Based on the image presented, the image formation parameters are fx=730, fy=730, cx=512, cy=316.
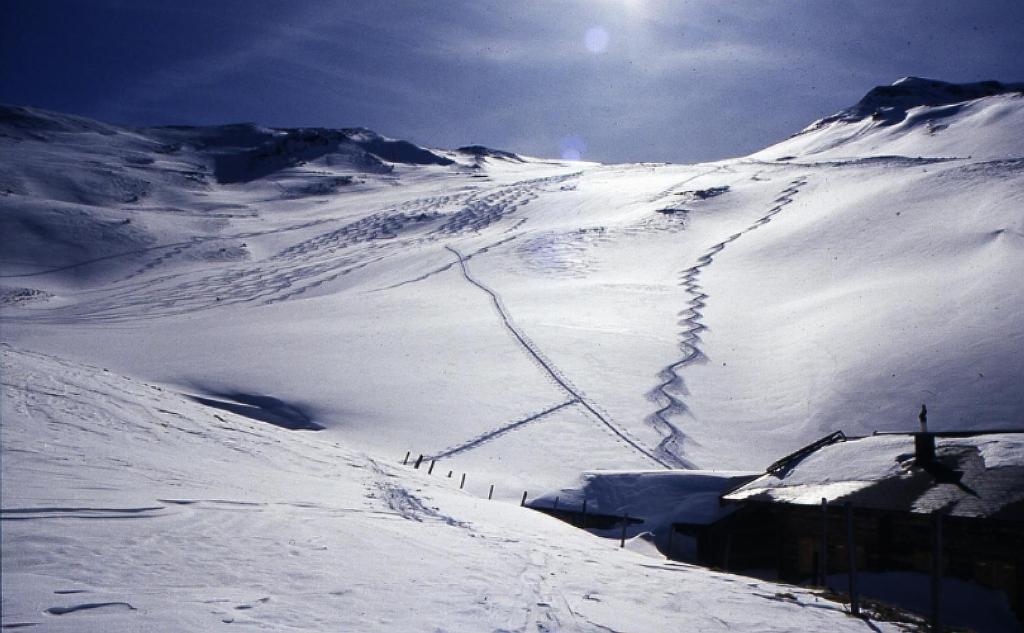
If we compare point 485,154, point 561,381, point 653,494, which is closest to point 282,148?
point 485,154

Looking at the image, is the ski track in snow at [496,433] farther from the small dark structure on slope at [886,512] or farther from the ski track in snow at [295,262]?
the ski track in snow at [295,262]

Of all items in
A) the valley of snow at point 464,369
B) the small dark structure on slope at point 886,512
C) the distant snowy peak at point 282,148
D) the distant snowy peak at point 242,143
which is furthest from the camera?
the distant snowy peak at point 282,148

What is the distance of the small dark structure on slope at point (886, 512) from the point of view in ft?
40.3

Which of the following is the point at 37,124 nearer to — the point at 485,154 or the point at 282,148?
the point at 282,148

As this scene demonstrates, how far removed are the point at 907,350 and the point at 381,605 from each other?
894 inches

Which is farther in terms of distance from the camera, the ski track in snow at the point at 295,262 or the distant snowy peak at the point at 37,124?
the distant snowy peak at the point at 37,124

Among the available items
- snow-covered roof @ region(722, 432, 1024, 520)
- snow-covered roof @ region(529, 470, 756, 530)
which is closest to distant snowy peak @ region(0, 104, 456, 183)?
snow-covered roof @ region(529, 470, 756, 530)

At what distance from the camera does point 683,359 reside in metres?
28.4

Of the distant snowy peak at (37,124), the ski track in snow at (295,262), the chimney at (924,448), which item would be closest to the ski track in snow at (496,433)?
the chimney at (924,448)

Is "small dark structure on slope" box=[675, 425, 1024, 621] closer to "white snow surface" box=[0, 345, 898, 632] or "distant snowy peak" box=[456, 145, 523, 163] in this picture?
"white snow surface" box=[0, 345, 898, 632]

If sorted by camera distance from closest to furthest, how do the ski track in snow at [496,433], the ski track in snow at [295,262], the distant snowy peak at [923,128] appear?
the ski track in snow at [496,433], the ski track in snow at [295,262], the distant snowy peak at [923,128]

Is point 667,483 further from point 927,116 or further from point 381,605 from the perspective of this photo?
point 927,116

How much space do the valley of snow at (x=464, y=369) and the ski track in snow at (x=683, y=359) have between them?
0.16 meters

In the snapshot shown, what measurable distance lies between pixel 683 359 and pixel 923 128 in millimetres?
69050
